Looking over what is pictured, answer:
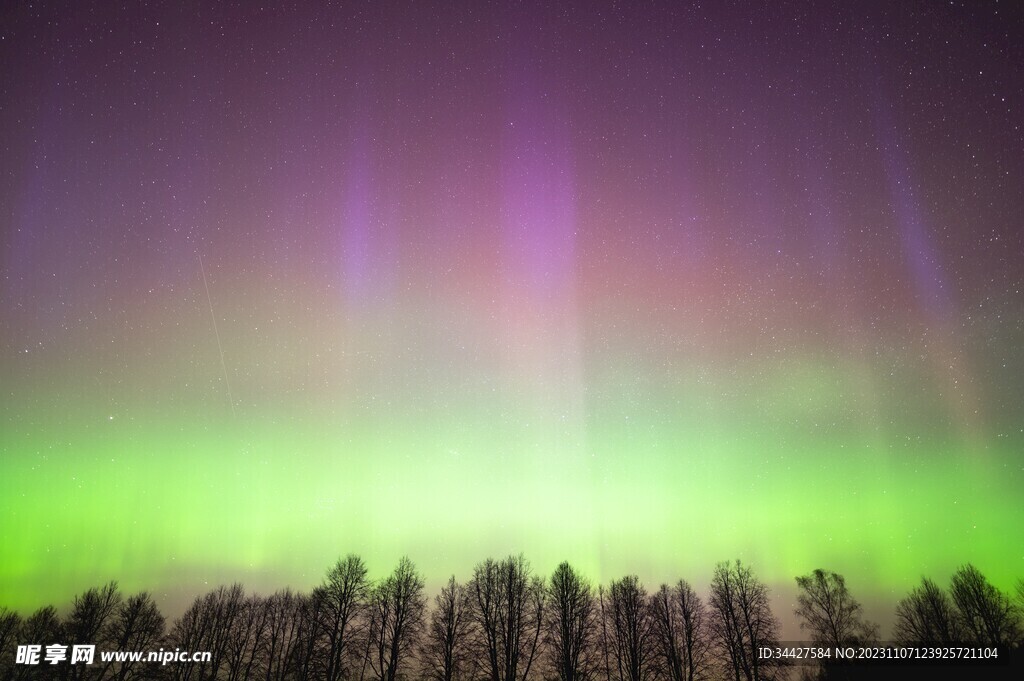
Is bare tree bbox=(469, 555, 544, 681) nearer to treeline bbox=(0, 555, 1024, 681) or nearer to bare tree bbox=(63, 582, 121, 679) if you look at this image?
treeline bbox=(0, 555, 1024, 681)

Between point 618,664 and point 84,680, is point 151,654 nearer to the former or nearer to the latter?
point 84,680

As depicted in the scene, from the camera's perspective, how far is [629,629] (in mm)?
Result: 48562

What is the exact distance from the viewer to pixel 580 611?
155 feet

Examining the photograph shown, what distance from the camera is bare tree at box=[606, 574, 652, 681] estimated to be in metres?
46.3

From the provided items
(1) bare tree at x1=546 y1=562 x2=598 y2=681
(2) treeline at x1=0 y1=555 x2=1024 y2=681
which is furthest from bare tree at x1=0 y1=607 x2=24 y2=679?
(1) bare tree at x1=546 y1=562 x2=598 y2=681

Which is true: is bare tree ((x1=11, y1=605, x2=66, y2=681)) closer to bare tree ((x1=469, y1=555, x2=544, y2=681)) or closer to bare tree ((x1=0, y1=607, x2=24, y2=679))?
bare tree ((x1=0, y1=607, x2=24, y2=679))

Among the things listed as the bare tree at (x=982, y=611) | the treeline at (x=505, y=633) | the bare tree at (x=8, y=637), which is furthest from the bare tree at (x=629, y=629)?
the bare tree at (x=8, y=637)

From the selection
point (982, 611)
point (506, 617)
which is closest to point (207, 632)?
point (506, 617)

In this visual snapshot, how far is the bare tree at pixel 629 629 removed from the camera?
46344 millimetres

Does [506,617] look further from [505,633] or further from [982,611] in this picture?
[982,611]

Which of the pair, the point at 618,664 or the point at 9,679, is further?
the point at 618,664

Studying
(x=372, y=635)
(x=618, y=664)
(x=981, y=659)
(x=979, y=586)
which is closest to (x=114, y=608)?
(x=372, y=635)

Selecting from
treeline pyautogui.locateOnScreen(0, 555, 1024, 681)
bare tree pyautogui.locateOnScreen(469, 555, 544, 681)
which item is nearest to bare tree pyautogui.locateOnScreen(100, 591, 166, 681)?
treeline pyautogui.locateOnScreen(0, 555, 1024, 681)

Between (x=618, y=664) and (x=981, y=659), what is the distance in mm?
28457
